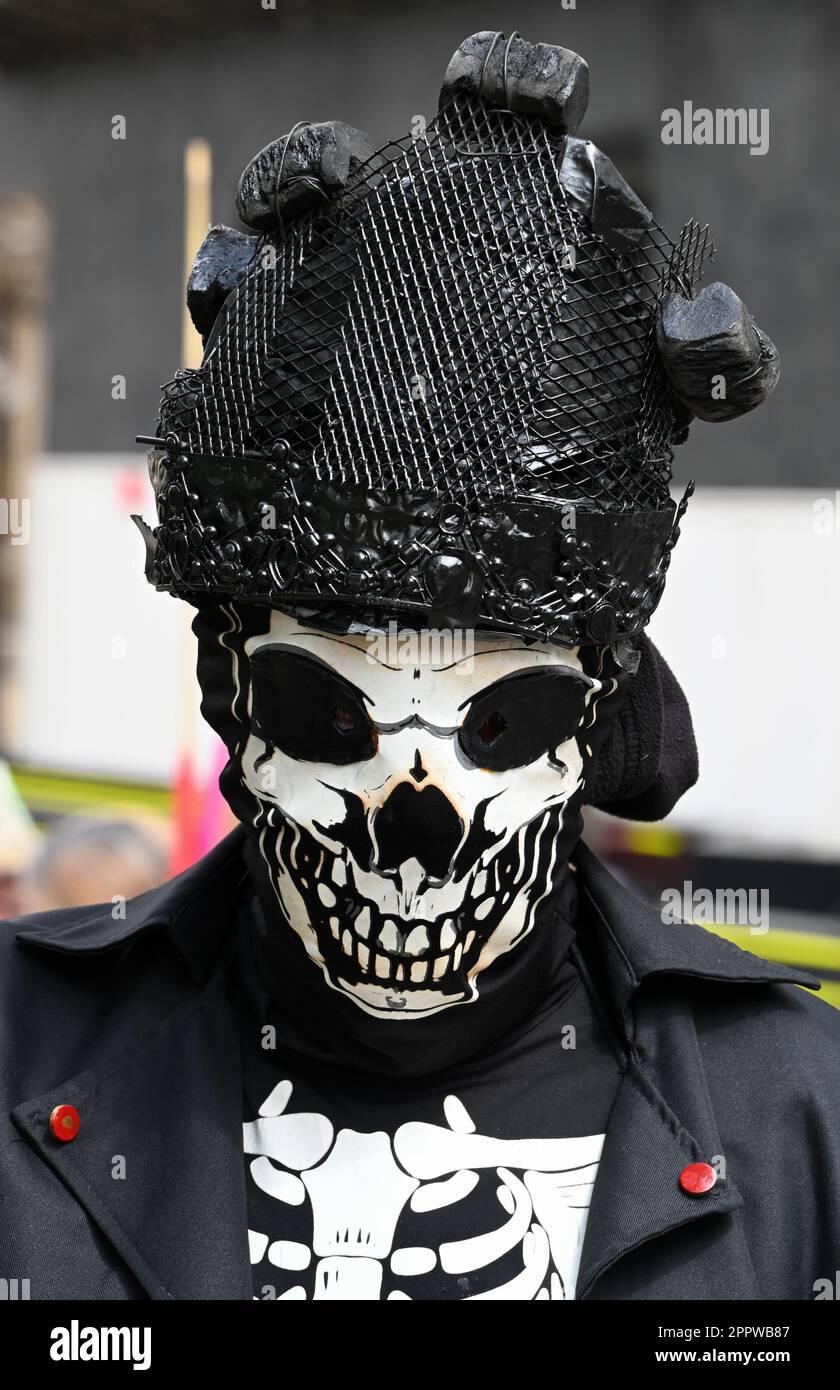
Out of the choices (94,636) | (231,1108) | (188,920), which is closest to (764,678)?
(94,636)

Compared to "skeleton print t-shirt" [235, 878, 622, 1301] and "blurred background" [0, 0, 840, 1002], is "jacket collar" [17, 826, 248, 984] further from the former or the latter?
"blurred background" [0, 0, 840, 1002]

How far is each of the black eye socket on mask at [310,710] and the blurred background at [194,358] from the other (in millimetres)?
3384

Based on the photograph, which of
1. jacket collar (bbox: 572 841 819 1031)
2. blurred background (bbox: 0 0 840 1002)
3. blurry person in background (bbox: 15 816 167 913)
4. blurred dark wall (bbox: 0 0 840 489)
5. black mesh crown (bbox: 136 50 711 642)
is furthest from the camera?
blurred dark wall (bbox: 0 0 840 489)

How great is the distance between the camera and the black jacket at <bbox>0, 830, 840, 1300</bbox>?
2.01 m

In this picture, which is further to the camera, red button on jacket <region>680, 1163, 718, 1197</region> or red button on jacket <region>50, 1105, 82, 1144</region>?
red button on jacket <region>50, 1105, 82, 1144</region>

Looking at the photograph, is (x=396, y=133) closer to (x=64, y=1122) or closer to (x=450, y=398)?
(x=450, y=398)

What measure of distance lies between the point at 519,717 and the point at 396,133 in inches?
272

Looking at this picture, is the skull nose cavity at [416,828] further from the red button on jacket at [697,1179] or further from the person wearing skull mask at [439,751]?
the red button on jacket at [697,1179]

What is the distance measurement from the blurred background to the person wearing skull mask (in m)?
3.23

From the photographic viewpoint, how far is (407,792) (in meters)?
1.97

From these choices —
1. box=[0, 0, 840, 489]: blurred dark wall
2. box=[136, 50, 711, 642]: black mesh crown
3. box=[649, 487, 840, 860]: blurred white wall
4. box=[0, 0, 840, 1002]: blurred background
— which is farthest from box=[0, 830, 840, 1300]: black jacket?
box=[0, 0, 840, 489]: blurred dark wall

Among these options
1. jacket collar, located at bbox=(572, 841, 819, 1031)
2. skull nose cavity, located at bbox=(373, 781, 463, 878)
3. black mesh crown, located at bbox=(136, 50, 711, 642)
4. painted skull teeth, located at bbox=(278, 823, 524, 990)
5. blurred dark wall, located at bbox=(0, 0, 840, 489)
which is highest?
blurred dark wall, located at bbox=(0, 0, 840, 489)
